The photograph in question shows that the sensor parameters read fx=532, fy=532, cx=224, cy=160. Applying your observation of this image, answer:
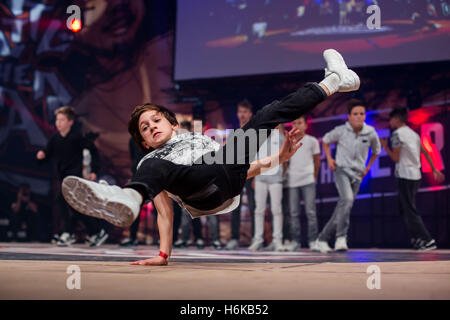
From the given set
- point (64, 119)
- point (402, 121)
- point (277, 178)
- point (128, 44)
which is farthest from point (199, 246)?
point (128, 44)

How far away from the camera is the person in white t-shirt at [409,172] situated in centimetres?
521

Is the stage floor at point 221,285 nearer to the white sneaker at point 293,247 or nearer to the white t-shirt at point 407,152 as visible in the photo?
the white sneaker at point 293,247

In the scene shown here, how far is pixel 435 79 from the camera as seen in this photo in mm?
5926

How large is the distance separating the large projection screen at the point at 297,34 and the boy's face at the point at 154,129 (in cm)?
358

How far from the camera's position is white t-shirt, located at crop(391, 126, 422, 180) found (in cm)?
537

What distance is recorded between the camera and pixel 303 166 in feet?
17.8

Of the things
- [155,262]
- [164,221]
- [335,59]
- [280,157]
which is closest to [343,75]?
[335,59]

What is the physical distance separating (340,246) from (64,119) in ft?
10.6

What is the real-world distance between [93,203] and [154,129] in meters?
0.73

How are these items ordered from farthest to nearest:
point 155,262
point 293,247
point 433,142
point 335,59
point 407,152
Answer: point 433,142 < point 407,152 < point 293,247 < point 335,59 < point 155,262

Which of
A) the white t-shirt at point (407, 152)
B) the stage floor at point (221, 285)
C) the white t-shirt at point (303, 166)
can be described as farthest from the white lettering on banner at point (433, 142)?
the stage floor at point (221, 285)

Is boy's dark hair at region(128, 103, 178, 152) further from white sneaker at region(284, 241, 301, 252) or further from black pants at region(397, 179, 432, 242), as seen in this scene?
black pants at region(397, 179, 432, 242)

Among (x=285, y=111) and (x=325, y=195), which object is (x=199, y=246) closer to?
(x=325, y=195)

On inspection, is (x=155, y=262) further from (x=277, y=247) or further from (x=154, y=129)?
(x=277, y=247)
